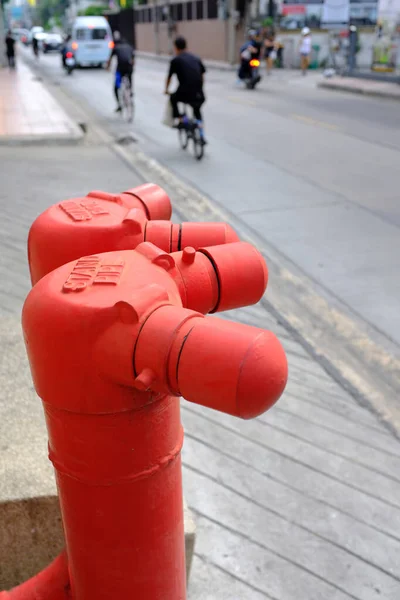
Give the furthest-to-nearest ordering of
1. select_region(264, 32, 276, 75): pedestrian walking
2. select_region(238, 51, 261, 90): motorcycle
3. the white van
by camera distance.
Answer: the white van < select_region(264, 32, 276, 75): pedestrian walking < select_region(238, 51, 261, 90): motorcycle

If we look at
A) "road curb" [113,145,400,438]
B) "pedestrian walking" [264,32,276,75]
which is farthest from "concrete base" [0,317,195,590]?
"pedestrian walking" [264,32,276,75]

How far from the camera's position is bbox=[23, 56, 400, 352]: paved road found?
17.1 ft

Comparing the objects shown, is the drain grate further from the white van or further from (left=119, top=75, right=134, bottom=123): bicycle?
the white van

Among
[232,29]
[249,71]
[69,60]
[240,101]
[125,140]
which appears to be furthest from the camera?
[232,29]

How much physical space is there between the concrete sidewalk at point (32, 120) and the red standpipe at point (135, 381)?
9570mm

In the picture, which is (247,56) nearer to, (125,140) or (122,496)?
(125,140)

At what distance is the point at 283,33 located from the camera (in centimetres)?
2997

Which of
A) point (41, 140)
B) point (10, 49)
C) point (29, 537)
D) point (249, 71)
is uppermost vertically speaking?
point (10, 49)

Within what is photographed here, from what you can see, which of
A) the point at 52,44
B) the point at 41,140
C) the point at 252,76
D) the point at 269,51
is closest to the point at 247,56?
the point at 252,76

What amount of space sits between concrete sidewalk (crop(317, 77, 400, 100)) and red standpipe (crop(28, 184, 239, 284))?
19102mm

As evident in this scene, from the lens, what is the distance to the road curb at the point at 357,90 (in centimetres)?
1921

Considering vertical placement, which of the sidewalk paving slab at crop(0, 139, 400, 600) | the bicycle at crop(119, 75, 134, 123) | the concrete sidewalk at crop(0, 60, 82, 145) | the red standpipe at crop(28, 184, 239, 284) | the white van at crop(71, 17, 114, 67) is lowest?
the sidewalk paving slab at crop(0, 139, 400, 600)

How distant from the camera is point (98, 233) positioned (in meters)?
1.58

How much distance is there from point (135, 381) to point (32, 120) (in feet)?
40.4
